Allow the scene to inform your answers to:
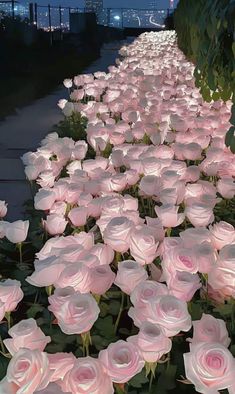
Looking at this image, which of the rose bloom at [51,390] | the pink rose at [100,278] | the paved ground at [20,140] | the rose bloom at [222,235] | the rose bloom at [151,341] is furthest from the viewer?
the paved ground at [20,140]

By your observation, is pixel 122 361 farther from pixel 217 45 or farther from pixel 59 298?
pixel 217 45

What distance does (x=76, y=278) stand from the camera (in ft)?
5.58

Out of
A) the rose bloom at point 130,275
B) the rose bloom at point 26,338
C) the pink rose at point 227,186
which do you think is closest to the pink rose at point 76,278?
the rose bloom at point 130,275

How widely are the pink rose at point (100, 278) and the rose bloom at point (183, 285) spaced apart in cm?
21

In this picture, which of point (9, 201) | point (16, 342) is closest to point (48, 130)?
point (9, 201)

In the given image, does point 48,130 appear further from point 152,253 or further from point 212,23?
point 152,253

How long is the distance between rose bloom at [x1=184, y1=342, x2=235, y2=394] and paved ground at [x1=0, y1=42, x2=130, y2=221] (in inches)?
102

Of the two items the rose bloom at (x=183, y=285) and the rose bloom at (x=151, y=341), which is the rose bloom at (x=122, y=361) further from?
the rose bloom at (x=183, y=285)

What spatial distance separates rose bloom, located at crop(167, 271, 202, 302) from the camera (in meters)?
1.66

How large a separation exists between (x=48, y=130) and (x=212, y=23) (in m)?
4.25

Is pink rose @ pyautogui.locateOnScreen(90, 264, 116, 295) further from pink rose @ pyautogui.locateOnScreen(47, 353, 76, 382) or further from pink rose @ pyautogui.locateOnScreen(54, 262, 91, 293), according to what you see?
pink rose @ pyautogui.locateOnScreen(47, 353, 76, 382)

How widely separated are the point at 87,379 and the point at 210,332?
0.42 meters

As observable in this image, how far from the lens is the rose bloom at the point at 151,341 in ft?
4.69

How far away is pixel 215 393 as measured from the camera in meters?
1.32
